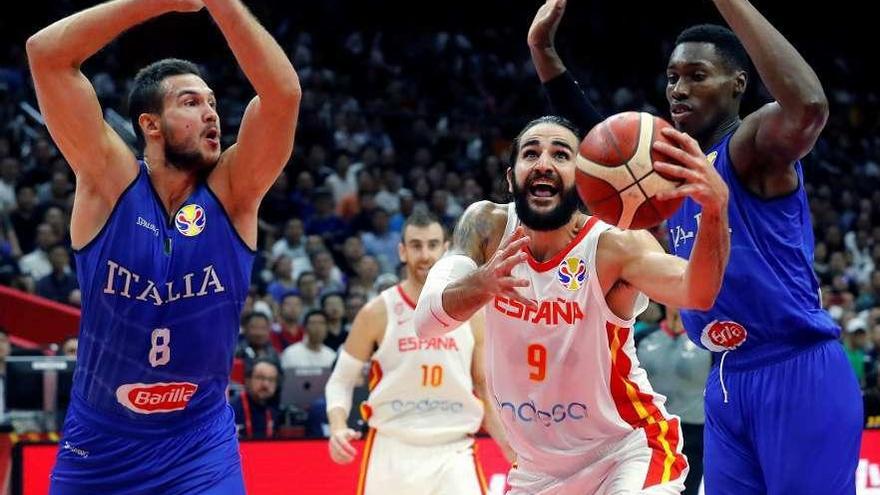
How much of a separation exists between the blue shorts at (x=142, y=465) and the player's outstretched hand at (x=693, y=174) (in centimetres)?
198

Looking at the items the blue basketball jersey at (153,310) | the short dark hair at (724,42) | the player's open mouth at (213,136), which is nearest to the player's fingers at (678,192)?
the short dark hair at (724,42)

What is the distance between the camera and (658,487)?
4.60 meters

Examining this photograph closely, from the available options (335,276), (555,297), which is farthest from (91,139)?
(335,276)

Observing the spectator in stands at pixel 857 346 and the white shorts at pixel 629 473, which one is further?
the spectator in stands at pixel 857 346

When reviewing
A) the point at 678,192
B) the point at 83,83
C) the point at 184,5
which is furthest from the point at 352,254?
the point at 678,192

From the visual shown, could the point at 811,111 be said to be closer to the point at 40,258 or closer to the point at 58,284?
the point at 58,284

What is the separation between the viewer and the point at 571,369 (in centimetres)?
476

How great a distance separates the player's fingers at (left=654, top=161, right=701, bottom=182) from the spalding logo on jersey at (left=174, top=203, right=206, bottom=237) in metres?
1.78

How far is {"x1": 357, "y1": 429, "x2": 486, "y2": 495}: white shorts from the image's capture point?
7.20 metres

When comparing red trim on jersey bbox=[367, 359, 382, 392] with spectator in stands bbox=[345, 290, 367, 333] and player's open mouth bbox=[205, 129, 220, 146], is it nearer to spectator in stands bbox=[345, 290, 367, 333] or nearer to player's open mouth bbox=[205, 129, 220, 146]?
player's open mouth bbox=[205, 129, 220, 146]

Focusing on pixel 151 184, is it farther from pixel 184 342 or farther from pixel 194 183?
pixel 184 342

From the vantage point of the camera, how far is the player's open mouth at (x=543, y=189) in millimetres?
4711

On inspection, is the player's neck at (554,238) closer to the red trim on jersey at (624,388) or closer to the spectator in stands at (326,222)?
the red trim on jersey at (624,388)

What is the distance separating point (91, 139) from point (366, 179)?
11.3m
